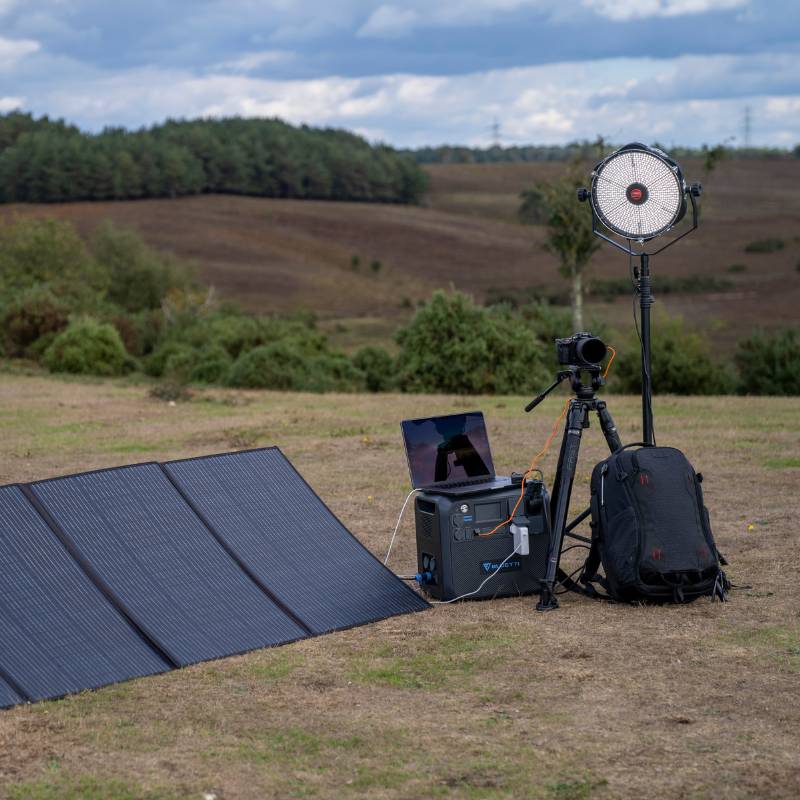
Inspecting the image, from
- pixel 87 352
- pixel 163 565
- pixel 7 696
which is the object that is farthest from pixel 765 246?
pixel 7 696

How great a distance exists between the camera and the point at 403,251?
95000mm

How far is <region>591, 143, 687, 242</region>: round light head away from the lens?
8.09 meters

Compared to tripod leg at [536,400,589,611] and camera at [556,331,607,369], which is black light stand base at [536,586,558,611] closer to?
tripod leg at [536,400,589,611]

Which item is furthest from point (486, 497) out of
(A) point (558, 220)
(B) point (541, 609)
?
(A) point (558, 220)

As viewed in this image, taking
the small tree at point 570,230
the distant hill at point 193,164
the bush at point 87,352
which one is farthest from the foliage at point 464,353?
the distant hill at point 193,164

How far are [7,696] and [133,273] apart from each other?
60.3m

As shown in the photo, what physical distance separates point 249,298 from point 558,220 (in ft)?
142

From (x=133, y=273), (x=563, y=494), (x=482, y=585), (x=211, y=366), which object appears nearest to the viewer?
(x=563, y=494)

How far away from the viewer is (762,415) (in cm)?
1811

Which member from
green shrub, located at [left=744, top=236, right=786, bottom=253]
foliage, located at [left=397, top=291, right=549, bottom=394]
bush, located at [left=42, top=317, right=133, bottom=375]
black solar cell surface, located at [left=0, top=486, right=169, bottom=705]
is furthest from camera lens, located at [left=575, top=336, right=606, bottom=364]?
green shrub, located at [left=744, top=236, right=786, bottom=253]

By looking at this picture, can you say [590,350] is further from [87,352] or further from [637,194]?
[87,352]

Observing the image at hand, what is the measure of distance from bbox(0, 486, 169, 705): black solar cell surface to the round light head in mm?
4198

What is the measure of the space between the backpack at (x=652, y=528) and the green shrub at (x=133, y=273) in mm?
57716

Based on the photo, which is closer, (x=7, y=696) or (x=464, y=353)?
(x=7, y=696)
